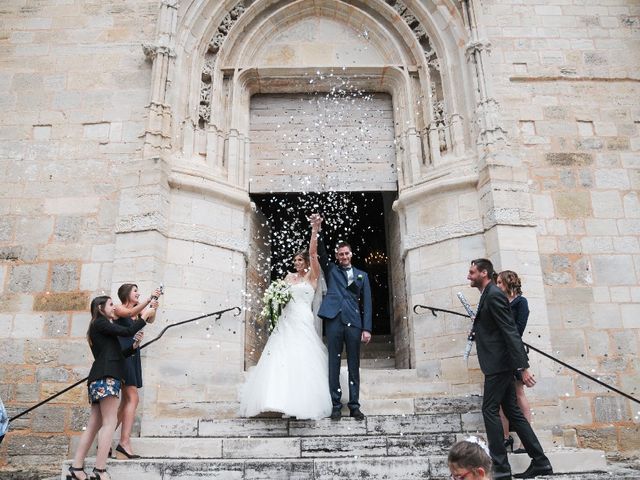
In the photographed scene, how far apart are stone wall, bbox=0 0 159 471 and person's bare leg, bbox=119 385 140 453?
1735 mm

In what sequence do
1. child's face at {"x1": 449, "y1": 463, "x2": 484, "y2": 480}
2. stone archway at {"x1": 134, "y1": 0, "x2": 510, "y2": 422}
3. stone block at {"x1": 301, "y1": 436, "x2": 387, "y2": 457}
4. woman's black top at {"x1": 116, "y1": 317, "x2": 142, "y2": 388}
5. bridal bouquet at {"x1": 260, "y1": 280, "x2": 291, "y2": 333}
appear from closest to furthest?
child's face at {"x1": 449, "y1": 463, "x2": 484, "y2": 480} → stone block at {"x1": 301, "y1": 436, "x2": 387, "y2": 457} → woman's black top at {"x1": 116, "y1": 317, "x2": 142, "y2": 388} → bridal bouquet at {"x1": 260, "y1": 280, "x2": 291, "y2": 333} → stone archway at {"x1": 134, "y1": 0, "x2": 510, "y2": 422}

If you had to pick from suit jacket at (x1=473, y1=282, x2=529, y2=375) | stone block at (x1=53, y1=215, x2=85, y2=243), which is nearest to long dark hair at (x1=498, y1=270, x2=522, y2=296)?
suit jacket at (x1=473, y1=282, x2=529, y2=375)

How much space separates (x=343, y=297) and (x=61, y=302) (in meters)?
3.56

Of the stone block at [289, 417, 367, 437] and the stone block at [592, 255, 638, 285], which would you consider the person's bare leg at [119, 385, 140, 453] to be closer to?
the stone block at [289, 417, 367, 437]

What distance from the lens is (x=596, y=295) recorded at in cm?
710

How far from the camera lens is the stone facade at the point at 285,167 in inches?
266

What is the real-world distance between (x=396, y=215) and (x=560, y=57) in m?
3.16

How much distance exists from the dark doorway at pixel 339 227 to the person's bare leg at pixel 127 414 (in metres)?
4.12

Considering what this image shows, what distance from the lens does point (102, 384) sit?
4.47 metres

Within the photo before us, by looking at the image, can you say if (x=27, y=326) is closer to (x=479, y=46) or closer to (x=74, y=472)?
(x=74, y=472)

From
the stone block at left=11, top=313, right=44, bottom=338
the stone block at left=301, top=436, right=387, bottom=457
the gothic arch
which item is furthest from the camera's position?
the gothic arch

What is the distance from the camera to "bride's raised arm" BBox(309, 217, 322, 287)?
559 cm

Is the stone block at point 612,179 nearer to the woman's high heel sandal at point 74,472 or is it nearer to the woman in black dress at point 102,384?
the woman in black dress at point 102,384

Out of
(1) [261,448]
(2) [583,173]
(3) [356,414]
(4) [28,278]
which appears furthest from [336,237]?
(1) [261,448]
